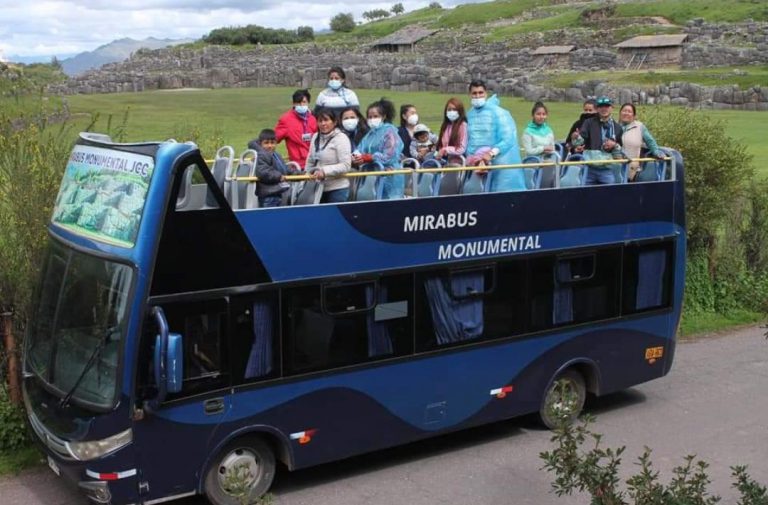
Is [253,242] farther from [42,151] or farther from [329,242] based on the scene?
[42,151]

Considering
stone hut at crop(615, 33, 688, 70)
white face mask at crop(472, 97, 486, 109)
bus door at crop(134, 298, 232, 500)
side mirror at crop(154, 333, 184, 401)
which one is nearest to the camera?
side mirror at crop(154, 333, 184, 401)

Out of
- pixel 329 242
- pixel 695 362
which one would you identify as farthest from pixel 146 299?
Result: pixel 695 362

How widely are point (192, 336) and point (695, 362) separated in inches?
340

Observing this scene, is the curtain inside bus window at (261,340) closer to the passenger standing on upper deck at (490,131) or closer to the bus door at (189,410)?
the bus door at (189,410)

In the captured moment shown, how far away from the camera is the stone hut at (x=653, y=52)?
64625 millimetres

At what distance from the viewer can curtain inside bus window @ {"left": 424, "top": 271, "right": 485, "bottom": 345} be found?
9.13 m

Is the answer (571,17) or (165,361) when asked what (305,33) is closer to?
(571,17)

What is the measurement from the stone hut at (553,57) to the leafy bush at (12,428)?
200 feet

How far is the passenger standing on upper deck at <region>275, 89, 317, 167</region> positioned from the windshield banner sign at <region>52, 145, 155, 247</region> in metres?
3.04

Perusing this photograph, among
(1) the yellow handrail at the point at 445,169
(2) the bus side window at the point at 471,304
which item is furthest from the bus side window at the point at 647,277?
(2) the bus side window at the point at 471,304

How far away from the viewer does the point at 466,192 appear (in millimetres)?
9914

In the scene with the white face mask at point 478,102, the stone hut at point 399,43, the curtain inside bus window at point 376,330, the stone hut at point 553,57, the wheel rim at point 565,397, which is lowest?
the wheel rim at point 565,397

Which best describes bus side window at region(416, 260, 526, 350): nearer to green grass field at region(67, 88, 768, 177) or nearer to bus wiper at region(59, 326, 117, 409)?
bus wiper at region(59, 326, 117, 409)

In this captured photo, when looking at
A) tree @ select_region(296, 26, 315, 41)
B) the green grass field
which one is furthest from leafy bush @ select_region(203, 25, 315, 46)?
the green grass field
